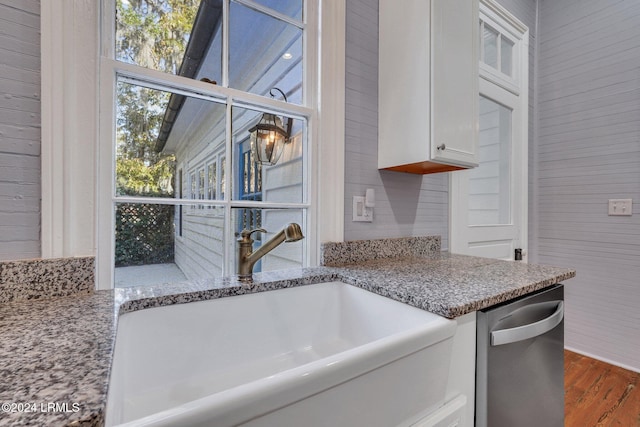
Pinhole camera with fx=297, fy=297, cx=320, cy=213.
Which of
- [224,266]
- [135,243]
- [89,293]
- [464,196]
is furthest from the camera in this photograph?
[464,196]

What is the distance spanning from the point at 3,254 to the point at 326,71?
3.92 ft

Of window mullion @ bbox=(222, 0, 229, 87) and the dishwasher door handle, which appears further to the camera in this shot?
window mullion @ bbox=(222, 0, 229, 87)

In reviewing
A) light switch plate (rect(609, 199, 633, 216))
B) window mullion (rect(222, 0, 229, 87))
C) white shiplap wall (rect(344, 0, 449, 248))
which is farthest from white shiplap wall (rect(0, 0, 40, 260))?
light switch plate (rect(609, 199, 633, 216))

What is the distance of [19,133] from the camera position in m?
0.76

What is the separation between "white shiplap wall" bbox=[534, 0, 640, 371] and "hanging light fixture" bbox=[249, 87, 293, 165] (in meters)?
2.23

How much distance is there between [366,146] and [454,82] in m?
0.45

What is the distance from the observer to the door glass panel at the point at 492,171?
1.96 metres

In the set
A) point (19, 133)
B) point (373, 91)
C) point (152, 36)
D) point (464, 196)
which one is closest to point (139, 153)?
point (19, 133)

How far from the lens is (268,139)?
1.20 m

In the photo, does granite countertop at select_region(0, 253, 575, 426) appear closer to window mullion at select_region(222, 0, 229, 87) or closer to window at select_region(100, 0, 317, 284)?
window at select_region(100, 0, 317, 284)

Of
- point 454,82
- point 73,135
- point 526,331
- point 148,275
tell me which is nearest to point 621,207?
point 454,82

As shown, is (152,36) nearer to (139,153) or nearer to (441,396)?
(139,153)

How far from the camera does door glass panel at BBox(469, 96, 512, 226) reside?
1964 millimetres

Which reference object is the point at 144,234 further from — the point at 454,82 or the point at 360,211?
the point at 454,82
